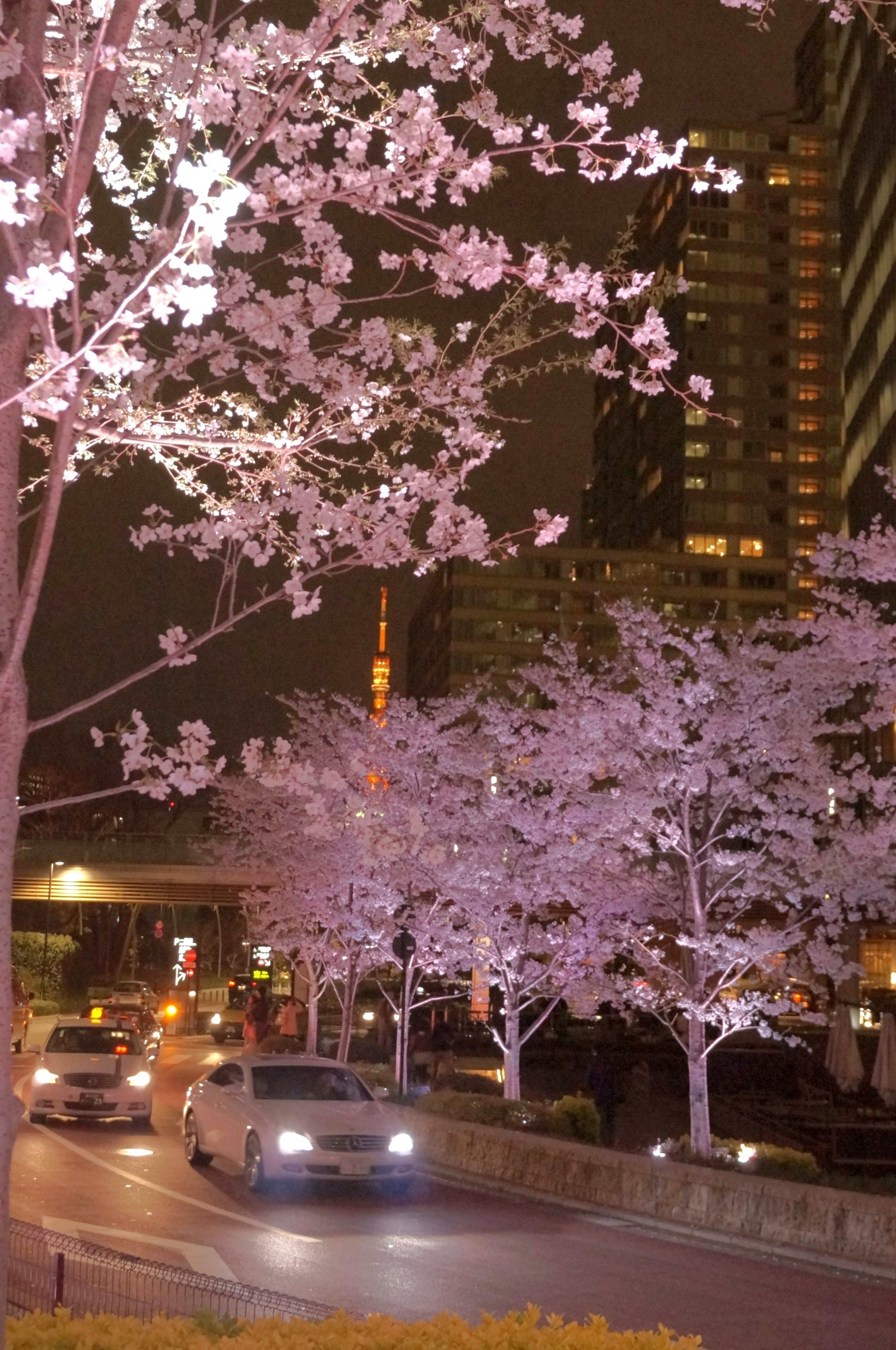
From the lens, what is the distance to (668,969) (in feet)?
65.5

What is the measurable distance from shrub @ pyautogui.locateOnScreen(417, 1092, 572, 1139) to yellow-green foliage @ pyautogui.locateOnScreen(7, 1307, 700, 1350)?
45.4 feet

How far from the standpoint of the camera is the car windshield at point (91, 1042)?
23.6 m

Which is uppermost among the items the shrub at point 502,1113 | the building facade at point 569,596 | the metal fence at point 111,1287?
the building facade at point 569,596

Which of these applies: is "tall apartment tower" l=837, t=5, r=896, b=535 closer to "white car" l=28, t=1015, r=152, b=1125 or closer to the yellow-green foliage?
"white car" l=28, t=1015, r=152, b=1125

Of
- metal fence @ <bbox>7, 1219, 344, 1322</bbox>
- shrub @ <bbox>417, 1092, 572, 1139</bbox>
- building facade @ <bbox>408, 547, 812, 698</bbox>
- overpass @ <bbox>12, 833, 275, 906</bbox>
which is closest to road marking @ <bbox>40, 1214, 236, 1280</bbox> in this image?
metal fence @ <bbox>7, 1219, 344, 1322</bbox>

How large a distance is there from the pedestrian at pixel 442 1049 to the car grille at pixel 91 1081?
7747mm

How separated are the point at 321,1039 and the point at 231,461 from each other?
1330 inches

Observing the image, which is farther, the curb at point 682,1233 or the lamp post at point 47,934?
the lamp post at point 47,934

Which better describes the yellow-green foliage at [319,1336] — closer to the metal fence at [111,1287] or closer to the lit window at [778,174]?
the metal fence at [111,1287]

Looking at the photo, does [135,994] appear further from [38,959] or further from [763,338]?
[763,338]

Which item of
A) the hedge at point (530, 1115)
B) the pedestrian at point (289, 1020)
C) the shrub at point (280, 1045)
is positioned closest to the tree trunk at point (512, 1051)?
the hedge at point (530, 1115)

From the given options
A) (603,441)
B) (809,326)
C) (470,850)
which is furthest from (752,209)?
(470,850)

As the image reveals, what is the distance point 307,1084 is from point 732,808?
712 centimetres

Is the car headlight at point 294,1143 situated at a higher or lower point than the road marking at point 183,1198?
higher
